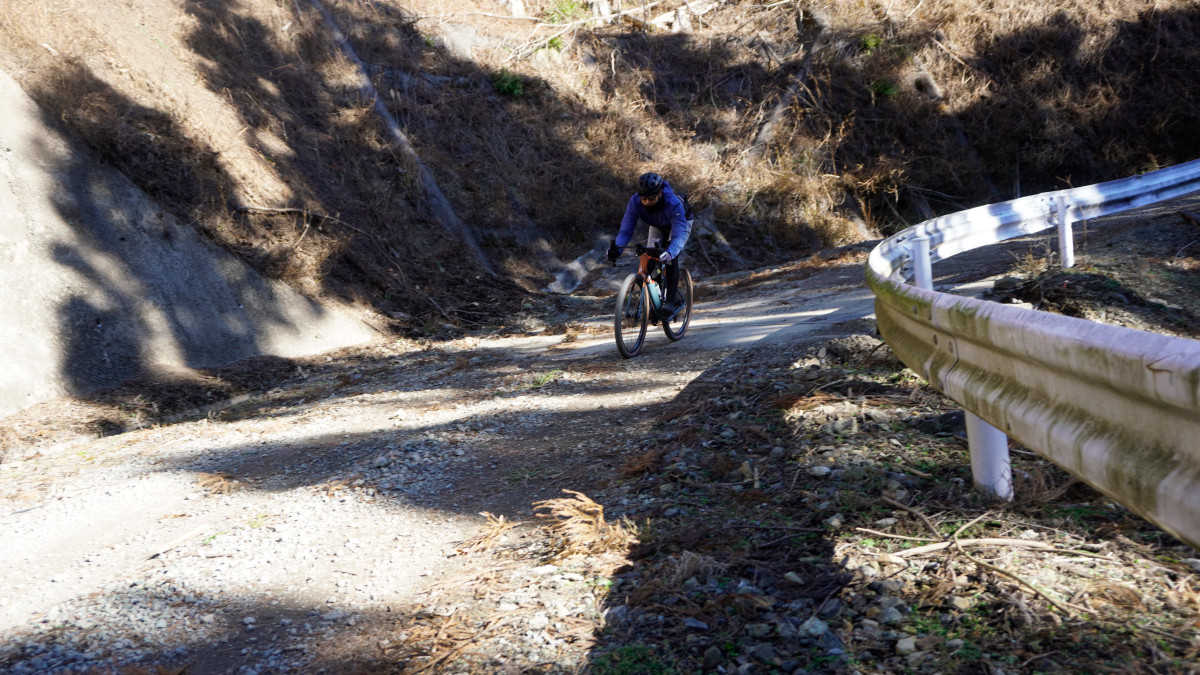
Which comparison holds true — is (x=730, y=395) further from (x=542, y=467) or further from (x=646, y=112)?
(x=646, y=112)

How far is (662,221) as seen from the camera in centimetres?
916

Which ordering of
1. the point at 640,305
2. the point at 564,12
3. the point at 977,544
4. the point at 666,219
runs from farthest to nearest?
the point at 564,12 < the point at 666,219 < the point at 640,305 < the point at 977,544

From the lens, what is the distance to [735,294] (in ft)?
47.9

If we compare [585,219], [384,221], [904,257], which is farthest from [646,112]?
[904,257]

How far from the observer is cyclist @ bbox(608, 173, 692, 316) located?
883cm

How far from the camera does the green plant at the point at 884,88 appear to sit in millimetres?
20922

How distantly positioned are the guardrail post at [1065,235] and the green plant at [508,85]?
15.0m

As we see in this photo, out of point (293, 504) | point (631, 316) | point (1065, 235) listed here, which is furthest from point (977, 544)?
point (1065, 235)

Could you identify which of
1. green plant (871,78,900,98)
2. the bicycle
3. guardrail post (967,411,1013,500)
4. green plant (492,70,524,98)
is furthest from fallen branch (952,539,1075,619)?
green plant (871,78,900,98)

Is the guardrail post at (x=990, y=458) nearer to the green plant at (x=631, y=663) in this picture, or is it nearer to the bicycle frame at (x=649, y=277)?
the green plant at (x=631, y=663)

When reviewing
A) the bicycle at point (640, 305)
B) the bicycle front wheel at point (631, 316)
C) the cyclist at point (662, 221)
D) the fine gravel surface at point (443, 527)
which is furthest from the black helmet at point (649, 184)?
the fine gravel surface at point (443, 527)

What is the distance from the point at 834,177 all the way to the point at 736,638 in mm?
18882

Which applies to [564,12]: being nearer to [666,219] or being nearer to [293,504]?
[666,219]

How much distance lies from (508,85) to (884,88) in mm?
9685
